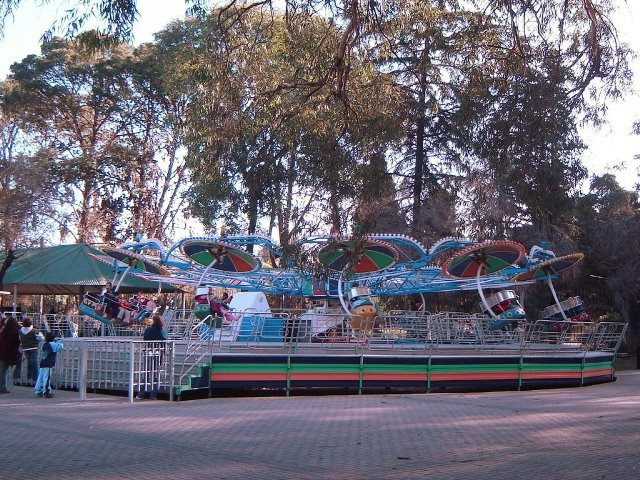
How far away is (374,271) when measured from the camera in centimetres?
2258

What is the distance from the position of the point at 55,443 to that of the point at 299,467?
3.49 metres

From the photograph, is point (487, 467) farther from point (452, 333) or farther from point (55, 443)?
point (452, 333)

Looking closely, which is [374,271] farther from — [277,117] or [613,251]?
[613,251]

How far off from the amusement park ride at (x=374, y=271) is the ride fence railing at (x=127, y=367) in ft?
12.1

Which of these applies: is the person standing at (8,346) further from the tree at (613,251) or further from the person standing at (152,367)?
the tree at (613,251)

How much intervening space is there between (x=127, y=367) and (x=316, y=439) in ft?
20.2

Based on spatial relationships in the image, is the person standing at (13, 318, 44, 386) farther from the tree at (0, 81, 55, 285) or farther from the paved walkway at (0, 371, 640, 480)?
the tree at (0, 81, 55, 285)

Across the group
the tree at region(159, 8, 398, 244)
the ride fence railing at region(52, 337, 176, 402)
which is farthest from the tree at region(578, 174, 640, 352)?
the ride fence railing at region(52, 337, 176, 402)

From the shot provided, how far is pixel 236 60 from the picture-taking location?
14266 millimetres

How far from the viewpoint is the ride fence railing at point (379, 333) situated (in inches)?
739

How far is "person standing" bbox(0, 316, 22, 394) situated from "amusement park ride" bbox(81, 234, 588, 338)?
17.9 feet

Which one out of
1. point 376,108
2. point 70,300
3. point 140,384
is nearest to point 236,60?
point 376,108

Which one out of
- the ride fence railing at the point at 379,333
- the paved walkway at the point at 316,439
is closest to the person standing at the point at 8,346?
the paved walkway at the point at 316,439

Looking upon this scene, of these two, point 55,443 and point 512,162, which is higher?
point 512,162
